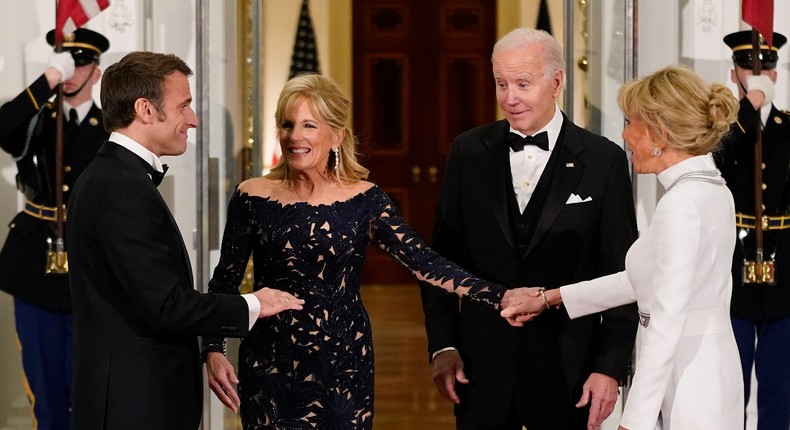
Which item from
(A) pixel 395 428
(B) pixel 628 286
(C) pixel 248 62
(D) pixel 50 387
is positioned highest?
(C) pixel 248 62

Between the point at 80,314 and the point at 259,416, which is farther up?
the point at 80,314

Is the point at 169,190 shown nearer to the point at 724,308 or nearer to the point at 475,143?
the point at 475,143

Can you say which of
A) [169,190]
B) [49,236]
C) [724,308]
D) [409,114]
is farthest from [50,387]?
[409,114]

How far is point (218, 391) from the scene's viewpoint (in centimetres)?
279

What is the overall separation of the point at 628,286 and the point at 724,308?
37cm

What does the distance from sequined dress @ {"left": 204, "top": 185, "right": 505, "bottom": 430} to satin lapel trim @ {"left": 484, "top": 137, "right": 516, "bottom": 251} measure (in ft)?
0.52

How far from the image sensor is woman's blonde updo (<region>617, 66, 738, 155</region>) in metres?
2.27

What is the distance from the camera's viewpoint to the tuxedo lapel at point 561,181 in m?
2.78

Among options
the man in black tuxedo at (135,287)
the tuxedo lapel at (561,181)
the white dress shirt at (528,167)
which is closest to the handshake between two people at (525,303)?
the tuxedo lapel at (561,181)

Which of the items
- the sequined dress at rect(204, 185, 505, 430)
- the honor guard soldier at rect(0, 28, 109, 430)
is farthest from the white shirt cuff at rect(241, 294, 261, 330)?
the honor guard soldier at rect(0, 28, 109, 430)

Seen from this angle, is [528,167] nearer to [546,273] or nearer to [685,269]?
[546,273]

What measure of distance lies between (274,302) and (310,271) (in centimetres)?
28

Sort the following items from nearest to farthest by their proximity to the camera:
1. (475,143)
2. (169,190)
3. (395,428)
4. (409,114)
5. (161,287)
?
(161,287) < (475,143) < (169,190) < (395,428) < (409,114)

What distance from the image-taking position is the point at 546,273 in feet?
9.21
